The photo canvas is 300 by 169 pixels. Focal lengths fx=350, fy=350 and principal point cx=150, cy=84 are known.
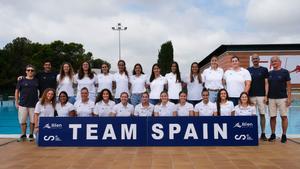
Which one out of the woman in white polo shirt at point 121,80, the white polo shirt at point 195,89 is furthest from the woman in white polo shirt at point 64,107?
the white polo shirt at point 195,89

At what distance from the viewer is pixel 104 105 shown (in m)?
7.93

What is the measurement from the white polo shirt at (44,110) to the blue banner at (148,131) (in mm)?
430

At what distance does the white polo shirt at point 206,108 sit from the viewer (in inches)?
305

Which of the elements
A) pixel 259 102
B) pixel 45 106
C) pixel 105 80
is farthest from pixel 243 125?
pixel 45 106

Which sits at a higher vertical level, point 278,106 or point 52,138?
point 278,106

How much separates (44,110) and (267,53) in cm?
2910

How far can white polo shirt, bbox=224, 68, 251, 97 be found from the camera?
26.0 ft

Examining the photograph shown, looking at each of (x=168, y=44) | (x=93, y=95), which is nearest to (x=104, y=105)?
(x=93, y=95)

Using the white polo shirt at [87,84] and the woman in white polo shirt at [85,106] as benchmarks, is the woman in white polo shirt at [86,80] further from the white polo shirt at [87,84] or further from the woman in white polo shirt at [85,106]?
the woman in white polo shirt at [85,106]

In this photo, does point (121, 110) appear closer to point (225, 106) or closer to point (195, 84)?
point (195, 84)

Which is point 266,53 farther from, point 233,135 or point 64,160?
point 64,160

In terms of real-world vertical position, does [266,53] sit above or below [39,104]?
above

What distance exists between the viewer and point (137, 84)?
8320 millimetres

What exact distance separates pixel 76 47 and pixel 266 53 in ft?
133
